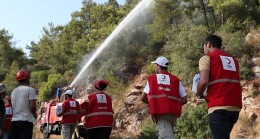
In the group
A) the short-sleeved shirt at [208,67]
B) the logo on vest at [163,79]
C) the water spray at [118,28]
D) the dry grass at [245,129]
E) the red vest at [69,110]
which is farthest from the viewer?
the water spray at [118,28]

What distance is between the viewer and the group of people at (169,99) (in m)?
4.82

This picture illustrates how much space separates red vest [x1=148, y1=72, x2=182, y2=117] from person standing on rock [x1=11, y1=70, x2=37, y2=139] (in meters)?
2.10

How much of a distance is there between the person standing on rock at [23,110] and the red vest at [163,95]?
6.88 feet

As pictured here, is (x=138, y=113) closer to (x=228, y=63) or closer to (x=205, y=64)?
(x=228, y=63)

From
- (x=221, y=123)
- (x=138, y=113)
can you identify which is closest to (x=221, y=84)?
(x=221, y=123)

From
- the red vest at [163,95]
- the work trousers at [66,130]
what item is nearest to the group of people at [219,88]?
the red vest at [163,95]

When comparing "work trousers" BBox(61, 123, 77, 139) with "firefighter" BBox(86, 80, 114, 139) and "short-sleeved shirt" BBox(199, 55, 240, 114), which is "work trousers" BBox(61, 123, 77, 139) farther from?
"short-sleeved shirt" BBox(199, 55, 240, 114)

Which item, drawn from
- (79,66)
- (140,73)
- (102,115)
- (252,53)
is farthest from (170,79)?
(79,66)

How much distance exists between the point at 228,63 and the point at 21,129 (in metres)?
3.79

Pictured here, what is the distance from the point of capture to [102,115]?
27.8 ft

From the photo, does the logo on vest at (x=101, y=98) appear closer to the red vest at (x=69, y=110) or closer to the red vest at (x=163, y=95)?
the red vest at (x=163, y=95)

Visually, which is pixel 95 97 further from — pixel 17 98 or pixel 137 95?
pixel 137 95

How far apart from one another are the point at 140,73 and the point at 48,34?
84.8 feet

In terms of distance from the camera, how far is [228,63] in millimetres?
5000
